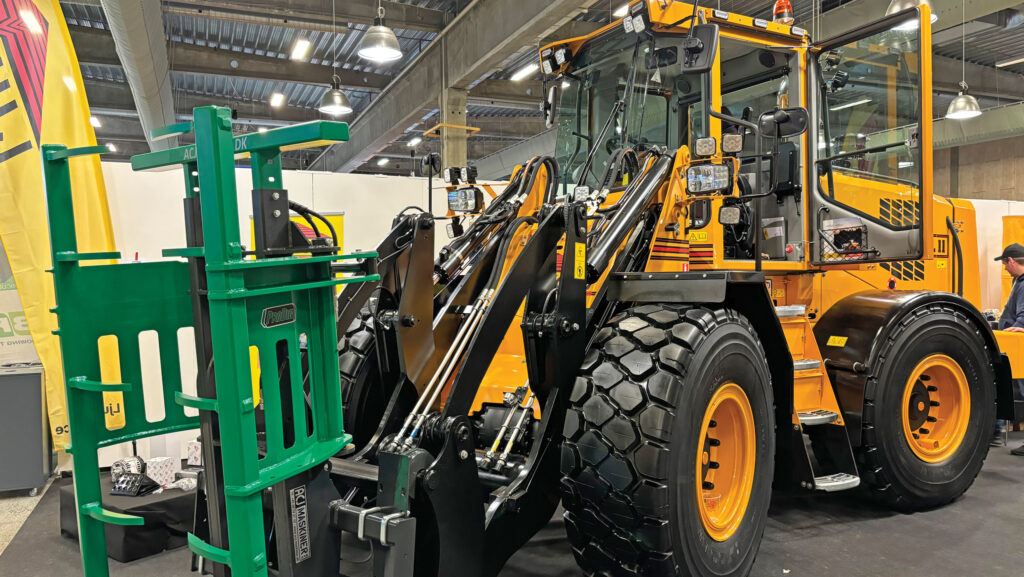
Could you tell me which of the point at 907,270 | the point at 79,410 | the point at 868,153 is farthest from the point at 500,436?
the point at 907,270

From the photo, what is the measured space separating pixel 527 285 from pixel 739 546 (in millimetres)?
1489

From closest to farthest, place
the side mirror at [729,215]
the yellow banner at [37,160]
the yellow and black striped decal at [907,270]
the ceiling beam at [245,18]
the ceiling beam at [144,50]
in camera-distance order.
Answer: the side mirror at [729,215]
the yellow and black striped decal at [907,270]
the yellow banner at [37,160]
the ceiling beam at [144,50]
the ceiling beam at [245,18]

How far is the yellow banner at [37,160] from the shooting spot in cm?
515

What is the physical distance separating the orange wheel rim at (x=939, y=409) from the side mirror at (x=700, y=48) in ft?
8.54

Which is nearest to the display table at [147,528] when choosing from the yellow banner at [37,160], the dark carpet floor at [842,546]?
the dark carpet floor at [842,546]

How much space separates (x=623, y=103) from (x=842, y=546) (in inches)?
109

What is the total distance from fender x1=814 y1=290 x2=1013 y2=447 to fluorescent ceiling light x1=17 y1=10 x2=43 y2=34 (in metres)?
6.08

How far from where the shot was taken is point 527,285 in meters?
2.93

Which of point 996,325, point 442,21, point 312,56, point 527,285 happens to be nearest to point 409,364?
point 527,285

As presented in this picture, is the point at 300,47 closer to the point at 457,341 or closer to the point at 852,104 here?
the point at 852,104

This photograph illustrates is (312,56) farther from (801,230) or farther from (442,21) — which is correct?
(801,230)

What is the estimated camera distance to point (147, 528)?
155 inches

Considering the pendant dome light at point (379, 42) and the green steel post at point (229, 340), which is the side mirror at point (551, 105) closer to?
the green steel post at point (229, 340)

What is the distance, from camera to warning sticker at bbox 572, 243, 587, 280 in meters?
2.88
